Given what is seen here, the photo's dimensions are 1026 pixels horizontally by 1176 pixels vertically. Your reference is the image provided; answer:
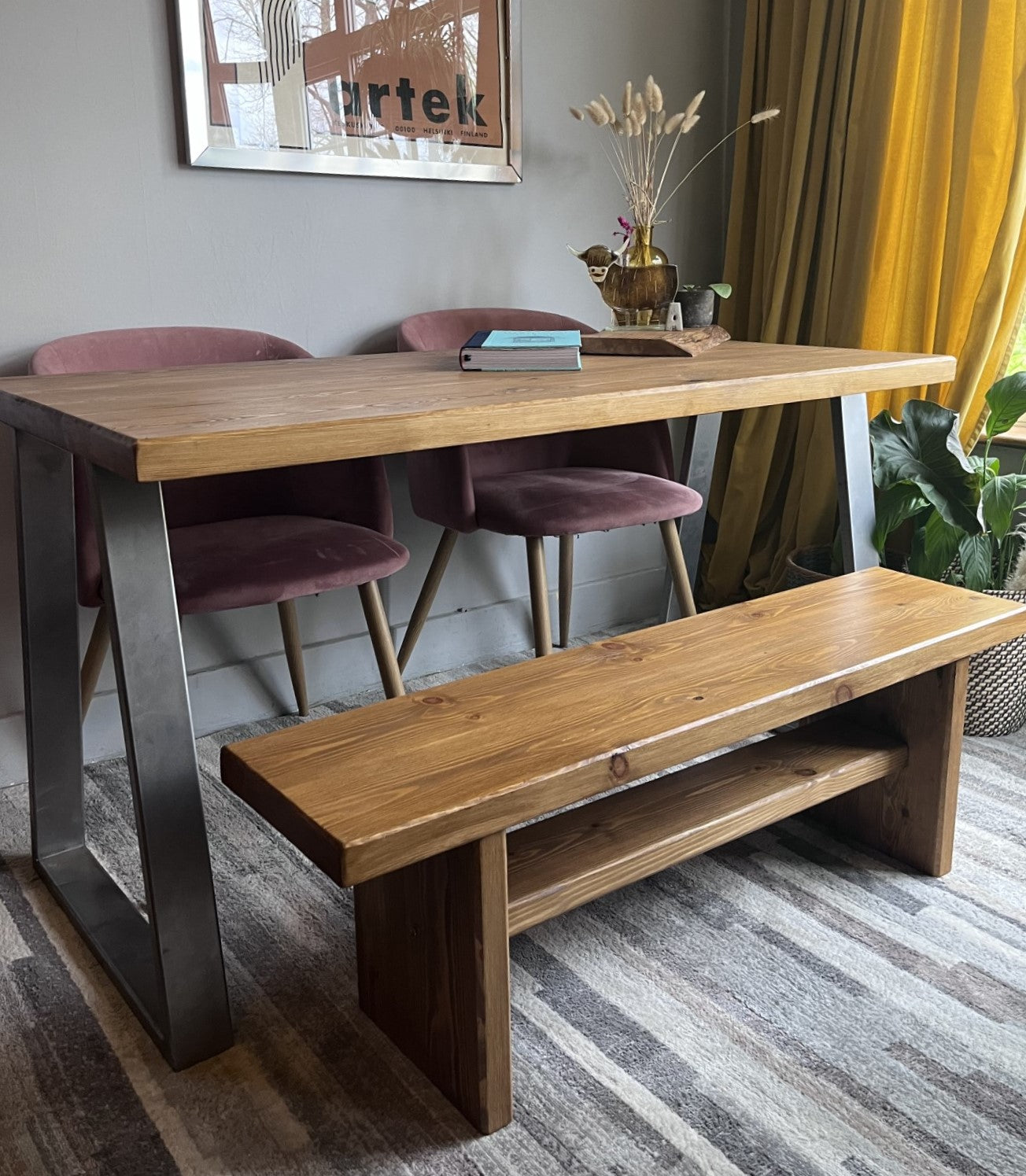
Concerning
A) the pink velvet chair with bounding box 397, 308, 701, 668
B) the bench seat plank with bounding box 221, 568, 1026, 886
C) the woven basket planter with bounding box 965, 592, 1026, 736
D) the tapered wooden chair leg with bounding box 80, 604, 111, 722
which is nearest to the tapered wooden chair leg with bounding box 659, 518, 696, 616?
the pink velvet chair with bounding box 397, 308, 701, 668

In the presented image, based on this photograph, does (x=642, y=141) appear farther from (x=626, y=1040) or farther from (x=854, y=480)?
(x=626, y=1040)

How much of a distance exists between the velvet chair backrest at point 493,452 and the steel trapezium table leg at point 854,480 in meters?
0.51

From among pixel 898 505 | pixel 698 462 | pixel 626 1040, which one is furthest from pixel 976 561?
pixel 626 1040

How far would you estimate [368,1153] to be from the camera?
1197 mm

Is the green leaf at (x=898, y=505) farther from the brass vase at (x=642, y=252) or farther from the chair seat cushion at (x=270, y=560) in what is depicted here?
the chair seat cushion at (x=270, y=560)

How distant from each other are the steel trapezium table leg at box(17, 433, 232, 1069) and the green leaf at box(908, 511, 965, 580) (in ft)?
4.90

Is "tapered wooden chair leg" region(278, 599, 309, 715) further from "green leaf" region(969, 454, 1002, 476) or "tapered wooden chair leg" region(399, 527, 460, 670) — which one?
"green leaf" region(969, 454, 1002, 476)

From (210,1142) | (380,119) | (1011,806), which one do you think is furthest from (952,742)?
(380,119)

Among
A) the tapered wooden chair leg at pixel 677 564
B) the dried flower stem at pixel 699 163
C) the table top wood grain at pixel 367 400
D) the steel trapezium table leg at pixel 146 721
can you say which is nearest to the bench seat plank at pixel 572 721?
the steel trapezium table leg at pixel 146 721

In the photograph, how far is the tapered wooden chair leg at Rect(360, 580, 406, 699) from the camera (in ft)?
6.51

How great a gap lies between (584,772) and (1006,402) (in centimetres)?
146

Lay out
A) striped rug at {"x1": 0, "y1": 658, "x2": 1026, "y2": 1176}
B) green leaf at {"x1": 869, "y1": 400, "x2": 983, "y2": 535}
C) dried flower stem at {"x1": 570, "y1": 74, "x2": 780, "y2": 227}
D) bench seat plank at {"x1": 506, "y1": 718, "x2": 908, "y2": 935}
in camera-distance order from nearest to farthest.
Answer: striped rug at {"x1": 0, "y1": 658, "x2": 1026, "y2": 1176} < bench seat plank at {"x1": 506, "y1": 718, "x2": 908, "y2": 935} < green leaf at {"x1": 869, "y1": 400, "x2": 983, "y2": 535} < dried flower stem at {"x1": 570, "y1": 74, "x2": 780, "y2": 227}

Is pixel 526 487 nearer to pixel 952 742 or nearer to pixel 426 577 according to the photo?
pixel 426 577

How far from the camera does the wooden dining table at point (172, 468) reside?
123cm
